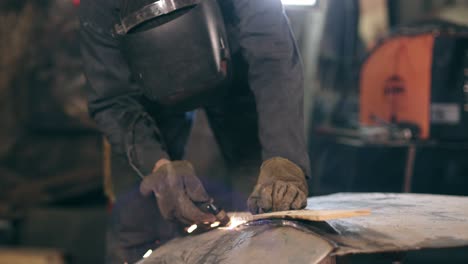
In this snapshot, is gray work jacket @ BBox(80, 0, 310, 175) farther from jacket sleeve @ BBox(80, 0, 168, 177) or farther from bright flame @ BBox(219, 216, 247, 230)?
bright flame @ BBox(219, 216, 247, 230)

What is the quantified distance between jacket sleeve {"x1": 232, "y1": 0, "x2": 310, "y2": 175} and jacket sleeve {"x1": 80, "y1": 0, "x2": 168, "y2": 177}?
0.42m

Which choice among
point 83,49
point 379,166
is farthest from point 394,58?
point 83,49

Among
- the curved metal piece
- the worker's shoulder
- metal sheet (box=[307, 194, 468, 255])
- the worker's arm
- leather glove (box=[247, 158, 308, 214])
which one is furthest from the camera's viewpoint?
the worker's shoulder

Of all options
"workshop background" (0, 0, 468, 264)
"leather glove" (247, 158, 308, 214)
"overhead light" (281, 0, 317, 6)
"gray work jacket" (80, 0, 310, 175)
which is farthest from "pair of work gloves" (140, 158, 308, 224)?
"overhead light" (281, 0, 317, 6)

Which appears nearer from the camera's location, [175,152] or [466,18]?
[175,152]

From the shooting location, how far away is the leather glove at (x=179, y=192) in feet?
7.29

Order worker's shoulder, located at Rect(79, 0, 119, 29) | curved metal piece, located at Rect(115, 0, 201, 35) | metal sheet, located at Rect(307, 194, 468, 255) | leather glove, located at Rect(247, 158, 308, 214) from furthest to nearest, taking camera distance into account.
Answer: worker's shoulder, located at Rect(79, 0, 119, 29)
curved metal piece, located at Rect(115, 0, 201, 35)
leather glove, located at Rect(247, 158, 308, 214)
metal sheet, located at Rect(307, 194, 468, 255)

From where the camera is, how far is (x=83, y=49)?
2.70 meters

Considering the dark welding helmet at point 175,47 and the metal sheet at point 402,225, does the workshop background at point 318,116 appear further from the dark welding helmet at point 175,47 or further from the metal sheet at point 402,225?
the metal sheet at point 402,225

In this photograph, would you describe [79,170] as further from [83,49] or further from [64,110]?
[83,49]

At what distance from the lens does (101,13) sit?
258cm

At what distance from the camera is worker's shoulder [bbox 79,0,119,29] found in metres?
2.55

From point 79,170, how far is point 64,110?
509 mm

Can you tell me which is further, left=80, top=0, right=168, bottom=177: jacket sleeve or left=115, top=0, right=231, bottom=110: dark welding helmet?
left=80, top=0, right=168, bottom=177: jacket sleeve
